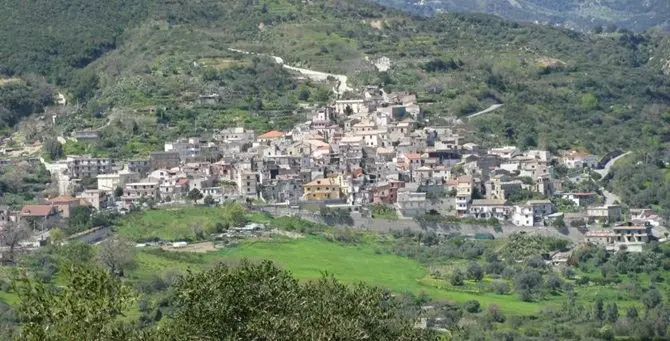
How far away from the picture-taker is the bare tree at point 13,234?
47.8 metres

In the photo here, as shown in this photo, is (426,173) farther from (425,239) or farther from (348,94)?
(348,94)

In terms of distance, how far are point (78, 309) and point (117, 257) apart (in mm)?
23238

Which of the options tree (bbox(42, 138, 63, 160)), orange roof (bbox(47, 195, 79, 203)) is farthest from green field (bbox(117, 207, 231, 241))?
tree (bbox(42, 138, 63, 160))

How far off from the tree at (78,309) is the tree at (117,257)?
858 inches

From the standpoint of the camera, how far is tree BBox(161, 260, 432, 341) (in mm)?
22359

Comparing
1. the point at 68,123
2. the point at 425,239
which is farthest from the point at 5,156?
the point at 425,239

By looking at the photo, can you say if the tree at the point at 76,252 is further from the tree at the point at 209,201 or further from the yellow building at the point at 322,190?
the yellow building at the point at 322,190

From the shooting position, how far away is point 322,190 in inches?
2199

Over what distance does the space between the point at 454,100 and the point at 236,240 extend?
81.5 ft

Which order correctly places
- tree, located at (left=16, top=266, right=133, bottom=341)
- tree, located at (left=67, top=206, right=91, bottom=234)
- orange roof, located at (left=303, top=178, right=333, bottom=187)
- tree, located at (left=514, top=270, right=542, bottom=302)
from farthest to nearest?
orange roof, located at (left=303, top=178, right=333, bottom=187) < tree, located at (left=67, top=206, right=91, bottom=234) < tree, located at (left=514, top=270, right=542, bottom=302) < tree, located at (left=16, top=266, right=133, bottom=341)

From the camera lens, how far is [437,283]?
150ft

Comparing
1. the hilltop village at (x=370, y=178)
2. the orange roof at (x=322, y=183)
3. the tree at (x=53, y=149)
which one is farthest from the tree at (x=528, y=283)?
the tree at (x=53, y=149)

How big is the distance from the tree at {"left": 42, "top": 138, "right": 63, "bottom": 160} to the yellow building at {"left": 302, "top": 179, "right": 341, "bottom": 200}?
40.9ft

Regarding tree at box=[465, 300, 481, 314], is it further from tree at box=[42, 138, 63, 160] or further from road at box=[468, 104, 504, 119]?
road at box=[468, 104, 504, 119]
